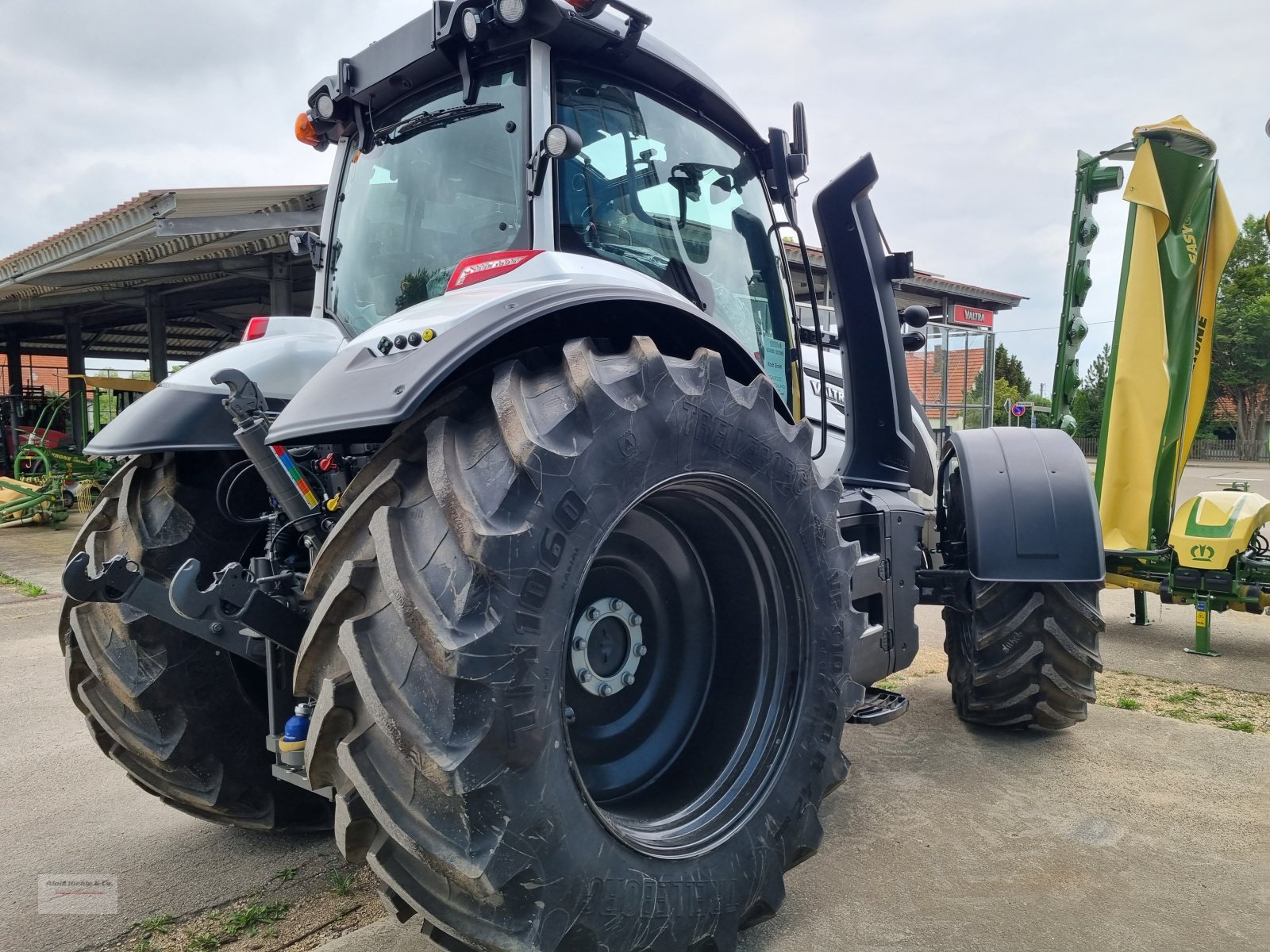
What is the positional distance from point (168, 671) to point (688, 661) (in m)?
1.47

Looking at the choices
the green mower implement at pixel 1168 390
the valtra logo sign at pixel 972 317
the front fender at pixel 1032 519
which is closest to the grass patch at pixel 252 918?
the front fender at pixel 1032 519

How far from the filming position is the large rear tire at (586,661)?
1.58 m

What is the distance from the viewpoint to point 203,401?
248cm

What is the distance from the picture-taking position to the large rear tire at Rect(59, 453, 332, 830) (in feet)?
8.31

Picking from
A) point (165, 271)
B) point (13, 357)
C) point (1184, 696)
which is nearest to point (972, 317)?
point (165, 271)

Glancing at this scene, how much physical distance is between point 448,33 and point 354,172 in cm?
76

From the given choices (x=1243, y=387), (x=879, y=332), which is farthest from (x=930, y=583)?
(x=1243, y=387)

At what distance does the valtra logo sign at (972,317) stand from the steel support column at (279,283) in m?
14.2

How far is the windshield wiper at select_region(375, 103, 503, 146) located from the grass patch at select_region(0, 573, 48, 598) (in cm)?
724

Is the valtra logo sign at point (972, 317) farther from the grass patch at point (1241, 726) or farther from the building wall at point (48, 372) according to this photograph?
the building wall at point (48, 372)

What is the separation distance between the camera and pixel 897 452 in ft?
12.3

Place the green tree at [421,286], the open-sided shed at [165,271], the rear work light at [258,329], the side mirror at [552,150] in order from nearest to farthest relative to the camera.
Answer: the side mirror at [552,150] < the green tree at [421,286] < the rear work light at [258,329] < the open-sided shed at [165,271]

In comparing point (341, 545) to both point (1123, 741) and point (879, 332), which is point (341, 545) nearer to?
point (879, 332)

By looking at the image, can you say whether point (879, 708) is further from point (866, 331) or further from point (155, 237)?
point (155, 237)
